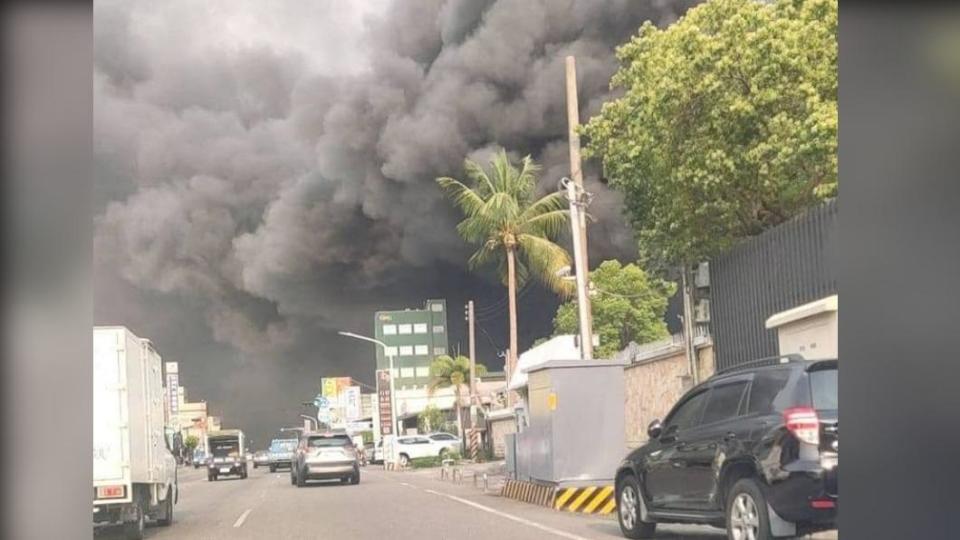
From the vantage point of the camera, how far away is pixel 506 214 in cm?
1753

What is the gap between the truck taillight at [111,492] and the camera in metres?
11.2

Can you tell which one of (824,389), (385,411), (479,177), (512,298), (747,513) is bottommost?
(385,411)

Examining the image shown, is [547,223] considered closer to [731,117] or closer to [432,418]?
[731,117]

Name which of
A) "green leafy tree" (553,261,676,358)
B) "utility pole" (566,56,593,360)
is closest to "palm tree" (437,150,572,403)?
"utility pole" (566,56,593,360)

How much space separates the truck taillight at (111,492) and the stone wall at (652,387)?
28.4ft

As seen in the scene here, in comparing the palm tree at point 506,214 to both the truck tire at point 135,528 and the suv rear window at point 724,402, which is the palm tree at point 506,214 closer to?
the truck tire at point 135,528

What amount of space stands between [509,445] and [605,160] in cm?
509

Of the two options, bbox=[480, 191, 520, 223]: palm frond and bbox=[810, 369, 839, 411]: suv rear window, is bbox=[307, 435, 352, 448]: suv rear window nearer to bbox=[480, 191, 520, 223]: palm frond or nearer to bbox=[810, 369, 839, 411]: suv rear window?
bbox=[480, 191, 520, 223]: palm frond

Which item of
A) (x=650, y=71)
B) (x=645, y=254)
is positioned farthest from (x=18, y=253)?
(x=645, y=254)

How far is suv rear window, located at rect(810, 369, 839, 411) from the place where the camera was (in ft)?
25.0

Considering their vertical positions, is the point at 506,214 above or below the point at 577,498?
above

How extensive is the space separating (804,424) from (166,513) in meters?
9.55

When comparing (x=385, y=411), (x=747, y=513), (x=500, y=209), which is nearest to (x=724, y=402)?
(x=747, y=513)

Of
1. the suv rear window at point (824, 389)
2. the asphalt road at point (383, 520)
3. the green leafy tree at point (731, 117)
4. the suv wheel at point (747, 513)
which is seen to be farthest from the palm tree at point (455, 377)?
the suv rear window at point (824, 389)
